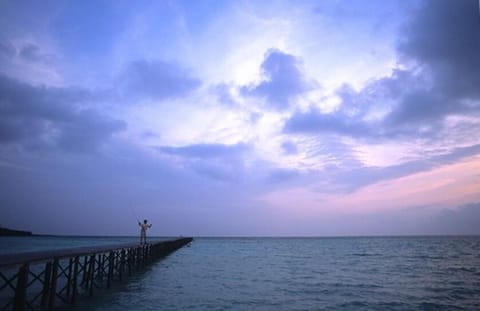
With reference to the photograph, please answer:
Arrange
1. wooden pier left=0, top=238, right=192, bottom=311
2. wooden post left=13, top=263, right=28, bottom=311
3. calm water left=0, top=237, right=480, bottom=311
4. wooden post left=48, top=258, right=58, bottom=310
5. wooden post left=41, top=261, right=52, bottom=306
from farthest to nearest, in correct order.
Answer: calm water left=0, top=237, right=480, bottom=311
wooden post left=41, top=261, right=52, bottom=306
wooden post left=48, top=258, right=58, bottom=310
wooden pier left=0, top=238, right=192, bottom=311
wooden post left=13, top=263, right=28, bottom=311

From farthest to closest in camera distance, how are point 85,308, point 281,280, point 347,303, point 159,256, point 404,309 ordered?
point 159,256, point 281,280, point 347,303, point 404,309, point 85,308

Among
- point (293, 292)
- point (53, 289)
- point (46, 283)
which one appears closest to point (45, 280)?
Answer: point (46, 283)

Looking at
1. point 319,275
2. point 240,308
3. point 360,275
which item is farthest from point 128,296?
point 360,275

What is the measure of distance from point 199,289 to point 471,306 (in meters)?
11.9

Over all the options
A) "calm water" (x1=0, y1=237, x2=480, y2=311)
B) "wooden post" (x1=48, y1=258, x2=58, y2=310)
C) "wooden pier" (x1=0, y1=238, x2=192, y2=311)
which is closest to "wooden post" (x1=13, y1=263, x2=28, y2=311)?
"wooden pier" (x1=0, y1=238, x2=192, y2=311)

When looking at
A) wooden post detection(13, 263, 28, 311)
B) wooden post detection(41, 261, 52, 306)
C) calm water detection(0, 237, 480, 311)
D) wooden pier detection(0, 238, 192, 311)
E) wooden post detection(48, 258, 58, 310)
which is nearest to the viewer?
wooden post detection(13, 263, 28, 311)

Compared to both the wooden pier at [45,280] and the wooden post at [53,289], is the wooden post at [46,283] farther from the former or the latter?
the wooden post at [53,289]

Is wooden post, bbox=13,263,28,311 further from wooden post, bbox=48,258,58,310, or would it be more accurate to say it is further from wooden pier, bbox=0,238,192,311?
wooden post, bbox=48,258,58,310

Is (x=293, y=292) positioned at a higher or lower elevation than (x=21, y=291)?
lower

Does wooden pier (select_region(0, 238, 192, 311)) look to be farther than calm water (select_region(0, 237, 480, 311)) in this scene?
No

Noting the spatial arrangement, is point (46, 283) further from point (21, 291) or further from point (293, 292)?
point (293, 292)

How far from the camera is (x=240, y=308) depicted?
508 inches

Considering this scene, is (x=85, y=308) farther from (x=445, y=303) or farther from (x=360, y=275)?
(x=360, y=275)

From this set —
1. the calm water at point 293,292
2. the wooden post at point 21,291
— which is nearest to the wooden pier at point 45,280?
the wooden post at point 21,291
